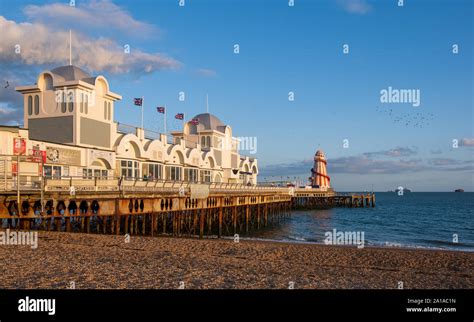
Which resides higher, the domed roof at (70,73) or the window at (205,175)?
the domed roof at (70,73)

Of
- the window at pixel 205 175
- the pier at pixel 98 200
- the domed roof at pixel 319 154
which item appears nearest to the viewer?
the pier at pixel 98 200

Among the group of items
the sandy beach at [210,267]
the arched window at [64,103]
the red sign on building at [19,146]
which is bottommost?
the sandy beach at [210,267]

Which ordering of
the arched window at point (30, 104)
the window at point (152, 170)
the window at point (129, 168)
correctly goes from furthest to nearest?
the window at point (152, 170), the window at point (129, 168), the arched window at point (30, 104)

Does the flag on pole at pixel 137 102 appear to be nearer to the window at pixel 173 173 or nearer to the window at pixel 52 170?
the window at pixel 173 173

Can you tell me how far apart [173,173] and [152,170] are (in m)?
4.78

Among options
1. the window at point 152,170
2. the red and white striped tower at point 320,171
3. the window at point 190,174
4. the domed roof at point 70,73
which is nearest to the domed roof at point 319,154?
the red and white striped tower at point 320,171

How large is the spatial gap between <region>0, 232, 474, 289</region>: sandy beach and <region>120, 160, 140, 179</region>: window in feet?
51.0

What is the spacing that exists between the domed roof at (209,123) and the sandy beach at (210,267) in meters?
38.9

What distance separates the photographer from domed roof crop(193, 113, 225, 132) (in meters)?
55.2

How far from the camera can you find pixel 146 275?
9.80m

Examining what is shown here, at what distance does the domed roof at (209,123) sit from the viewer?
55219mm

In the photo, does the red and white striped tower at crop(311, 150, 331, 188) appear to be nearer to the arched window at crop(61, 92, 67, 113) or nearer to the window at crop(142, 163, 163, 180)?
the window at crop(142, 163, 163, 180)
